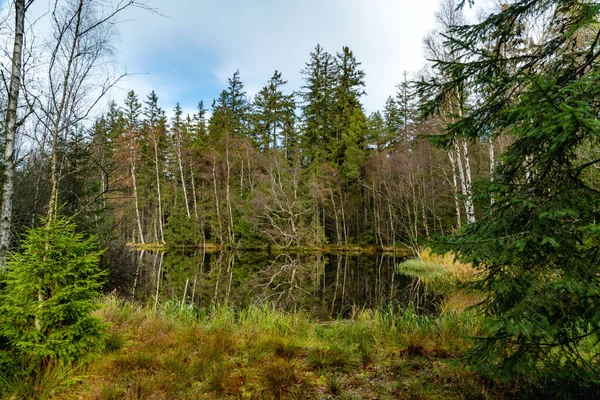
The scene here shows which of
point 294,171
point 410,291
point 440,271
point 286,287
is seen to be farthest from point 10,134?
point 294,171

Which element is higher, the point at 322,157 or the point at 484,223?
the point at 322,157

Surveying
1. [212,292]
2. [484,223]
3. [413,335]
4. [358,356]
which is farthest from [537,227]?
[212,292]

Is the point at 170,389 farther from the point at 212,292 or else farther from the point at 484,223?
the point at 212,292

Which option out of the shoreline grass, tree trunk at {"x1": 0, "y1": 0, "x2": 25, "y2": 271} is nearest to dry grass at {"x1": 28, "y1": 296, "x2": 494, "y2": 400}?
the shoreline grass

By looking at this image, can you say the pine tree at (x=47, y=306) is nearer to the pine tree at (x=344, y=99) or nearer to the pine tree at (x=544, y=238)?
the pine tree at (x=544, y=238)

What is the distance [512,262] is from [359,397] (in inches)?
68.4

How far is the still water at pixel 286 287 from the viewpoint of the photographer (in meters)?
8.62

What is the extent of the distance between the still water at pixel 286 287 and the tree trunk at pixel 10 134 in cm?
355

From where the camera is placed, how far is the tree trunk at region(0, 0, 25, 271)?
12.7 feet

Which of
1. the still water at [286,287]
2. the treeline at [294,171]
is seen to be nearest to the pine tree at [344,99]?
the treeline at [294,171]

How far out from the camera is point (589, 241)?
2111mm

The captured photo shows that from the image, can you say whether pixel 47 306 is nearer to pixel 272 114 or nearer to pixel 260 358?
pixel 260 358

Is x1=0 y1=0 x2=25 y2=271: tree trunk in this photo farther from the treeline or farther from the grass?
the treeline

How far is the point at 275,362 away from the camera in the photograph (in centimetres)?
324
